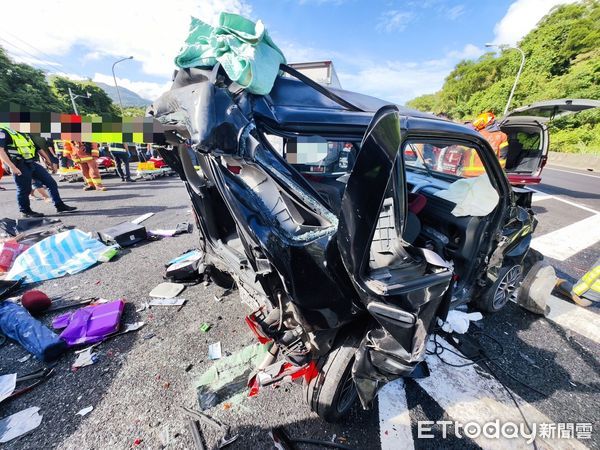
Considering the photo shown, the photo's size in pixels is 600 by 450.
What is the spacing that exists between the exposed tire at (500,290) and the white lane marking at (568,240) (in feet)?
7.22

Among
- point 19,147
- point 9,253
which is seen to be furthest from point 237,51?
point 19,147

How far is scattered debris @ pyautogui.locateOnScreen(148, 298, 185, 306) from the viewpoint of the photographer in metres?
2.73

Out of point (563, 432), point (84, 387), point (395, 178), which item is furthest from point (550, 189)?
point (84, 387)

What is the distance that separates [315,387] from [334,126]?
1572 millimetres

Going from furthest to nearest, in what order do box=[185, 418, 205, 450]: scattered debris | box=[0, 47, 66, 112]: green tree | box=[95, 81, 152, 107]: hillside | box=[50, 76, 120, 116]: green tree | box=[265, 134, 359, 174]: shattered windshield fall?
1. box=[95, 81, 152, 107]: hillside
2. box=[50, 76, 120, 116]: green tree
3. box=[0, 47, 66, 112]: green tree
4. box=[185, 418, 205, 450]: scattered debris
5. box=[265, 134, 359, 174]: shattered windshield

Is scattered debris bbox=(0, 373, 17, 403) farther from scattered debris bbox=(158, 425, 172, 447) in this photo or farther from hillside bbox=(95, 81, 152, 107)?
hillside bbox=(95, 81, 152, 107)

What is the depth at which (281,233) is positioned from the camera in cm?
121

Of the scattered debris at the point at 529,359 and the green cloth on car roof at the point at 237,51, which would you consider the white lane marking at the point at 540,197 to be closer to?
the scattered debris at the point at 529,359

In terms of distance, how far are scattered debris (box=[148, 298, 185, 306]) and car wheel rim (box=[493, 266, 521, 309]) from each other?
3.35 metres

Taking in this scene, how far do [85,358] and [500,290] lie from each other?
155 inches

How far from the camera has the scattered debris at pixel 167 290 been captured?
286 centimetres

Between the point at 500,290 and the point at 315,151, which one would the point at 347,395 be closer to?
the point at 315,151

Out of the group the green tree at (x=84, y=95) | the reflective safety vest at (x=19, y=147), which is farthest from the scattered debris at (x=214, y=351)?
the green tree at (x=84, y=95)

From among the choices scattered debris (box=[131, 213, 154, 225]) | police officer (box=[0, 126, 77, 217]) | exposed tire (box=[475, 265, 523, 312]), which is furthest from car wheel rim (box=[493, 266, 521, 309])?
police officer (box=[0, 126, 77, 217])
